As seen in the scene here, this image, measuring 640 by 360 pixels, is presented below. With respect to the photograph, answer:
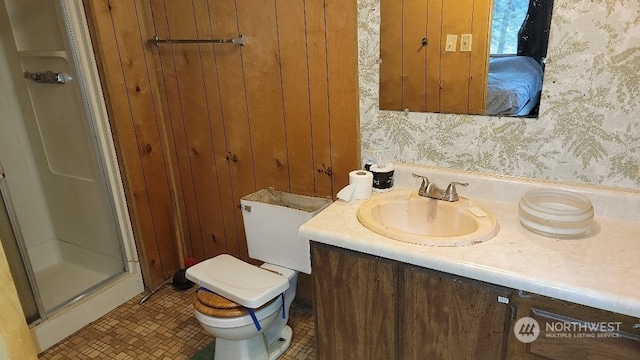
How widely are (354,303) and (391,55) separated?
0.95 meters

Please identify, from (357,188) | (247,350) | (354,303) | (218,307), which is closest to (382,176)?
(357,188)

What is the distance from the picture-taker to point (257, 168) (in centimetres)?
218

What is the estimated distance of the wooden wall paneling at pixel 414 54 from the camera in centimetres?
157

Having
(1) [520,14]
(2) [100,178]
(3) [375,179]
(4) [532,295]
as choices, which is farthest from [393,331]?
(2) [100,178]

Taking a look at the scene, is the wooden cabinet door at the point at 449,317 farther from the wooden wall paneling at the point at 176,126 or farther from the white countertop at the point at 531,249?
the wooden wall paneling at the point at 176,126

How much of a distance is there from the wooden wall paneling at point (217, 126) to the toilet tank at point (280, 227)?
314mm

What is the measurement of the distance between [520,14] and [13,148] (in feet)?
9.49

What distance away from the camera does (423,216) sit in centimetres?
162

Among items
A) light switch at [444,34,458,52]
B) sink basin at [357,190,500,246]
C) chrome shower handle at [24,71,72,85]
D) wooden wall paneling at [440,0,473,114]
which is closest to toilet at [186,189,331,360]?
sink basin at [357,190,500,246]

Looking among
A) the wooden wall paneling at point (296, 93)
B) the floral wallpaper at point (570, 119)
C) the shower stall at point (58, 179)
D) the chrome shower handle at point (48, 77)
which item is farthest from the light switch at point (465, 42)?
the chrome shower handle at point (48, 77)

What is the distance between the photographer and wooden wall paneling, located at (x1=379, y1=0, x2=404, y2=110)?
1.60m

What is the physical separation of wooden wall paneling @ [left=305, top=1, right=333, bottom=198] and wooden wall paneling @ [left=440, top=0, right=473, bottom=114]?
496mm

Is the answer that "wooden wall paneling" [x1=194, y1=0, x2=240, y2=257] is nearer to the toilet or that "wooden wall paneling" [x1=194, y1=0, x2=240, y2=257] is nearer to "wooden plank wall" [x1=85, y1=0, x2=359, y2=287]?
"wooden plank wall" [x1=85, y1=0, x2=359, y2=287]

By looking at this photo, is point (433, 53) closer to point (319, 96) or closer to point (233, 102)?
point (319, 96)
